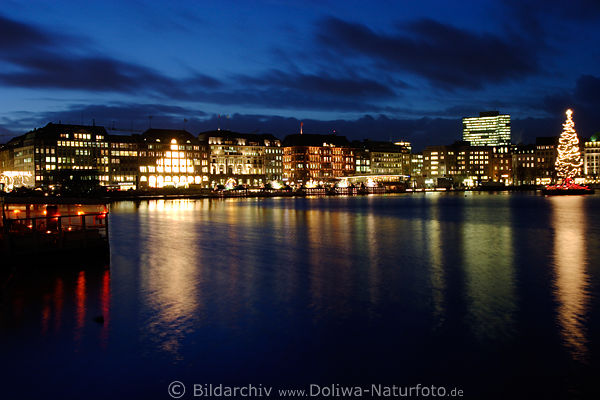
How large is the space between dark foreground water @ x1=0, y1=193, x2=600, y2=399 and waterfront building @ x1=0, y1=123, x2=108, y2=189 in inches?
4890

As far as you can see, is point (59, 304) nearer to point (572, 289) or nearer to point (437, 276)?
point (437, 276)

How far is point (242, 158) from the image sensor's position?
589ft

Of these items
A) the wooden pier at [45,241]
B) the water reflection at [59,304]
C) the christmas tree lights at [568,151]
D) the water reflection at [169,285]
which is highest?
the christmas tree lights at [568,151]

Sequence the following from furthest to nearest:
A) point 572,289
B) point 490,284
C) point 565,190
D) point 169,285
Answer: point 565,190, point 169,285, point 490,284, point 572,289

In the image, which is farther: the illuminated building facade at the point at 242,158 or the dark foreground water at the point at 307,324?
the illuminated building facade at the point at 242,158

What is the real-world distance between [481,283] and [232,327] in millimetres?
10592

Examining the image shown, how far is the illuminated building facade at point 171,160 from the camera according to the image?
6260 inches

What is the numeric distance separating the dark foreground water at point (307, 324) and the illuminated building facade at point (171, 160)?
136460mm

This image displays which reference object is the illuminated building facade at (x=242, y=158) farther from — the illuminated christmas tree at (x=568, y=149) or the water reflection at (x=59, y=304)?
the water reflection at (x=59, y=304)

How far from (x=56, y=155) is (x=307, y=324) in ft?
471

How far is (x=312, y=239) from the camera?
37.5 m

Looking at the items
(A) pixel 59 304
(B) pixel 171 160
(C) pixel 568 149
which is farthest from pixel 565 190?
(A) pixel 59 304

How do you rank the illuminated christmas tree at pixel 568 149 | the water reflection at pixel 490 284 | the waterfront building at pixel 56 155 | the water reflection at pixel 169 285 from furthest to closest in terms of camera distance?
1. the waterfront building at pixel 56 155
2. the illuminated christmas tree at pixel 568 149
3. the water reflection at pixel 490 284
4. the water reflection at pixel 169 285

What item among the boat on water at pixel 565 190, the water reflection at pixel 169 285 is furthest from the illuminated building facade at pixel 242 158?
the water reflection at pixel 169 285
